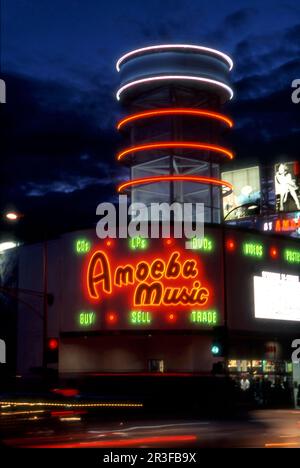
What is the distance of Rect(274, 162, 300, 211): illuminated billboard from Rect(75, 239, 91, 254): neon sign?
25.4m

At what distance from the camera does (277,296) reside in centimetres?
5112

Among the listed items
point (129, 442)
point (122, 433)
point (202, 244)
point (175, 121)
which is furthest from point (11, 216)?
point (175, 121)

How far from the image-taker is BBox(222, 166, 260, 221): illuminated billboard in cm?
7131

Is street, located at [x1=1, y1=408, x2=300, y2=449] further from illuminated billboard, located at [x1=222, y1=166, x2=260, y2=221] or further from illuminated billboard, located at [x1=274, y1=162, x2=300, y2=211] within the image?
illuminated billboard, located at [x1=222, y1=166, x2=260, y2=221]

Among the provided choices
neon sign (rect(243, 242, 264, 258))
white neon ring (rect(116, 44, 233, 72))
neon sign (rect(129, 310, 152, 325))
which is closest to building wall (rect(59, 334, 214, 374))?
neon sign (rect(129, 310, 152, 325))

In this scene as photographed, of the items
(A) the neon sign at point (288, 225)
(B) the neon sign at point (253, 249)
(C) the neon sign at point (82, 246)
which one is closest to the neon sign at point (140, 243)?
(C) the neon sign at point (82, 246)

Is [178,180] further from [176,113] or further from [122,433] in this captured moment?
[122,433]

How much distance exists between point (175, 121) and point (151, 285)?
14.1m

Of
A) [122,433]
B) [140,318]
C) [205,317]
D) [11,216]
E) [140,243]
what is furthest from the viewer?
[140,243]

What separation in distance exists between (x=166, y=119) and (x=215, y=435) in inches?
1296

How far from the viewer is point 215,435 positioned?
85.2ft

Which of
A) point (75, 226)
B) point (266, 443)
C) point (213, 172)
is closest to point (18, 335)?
point (75, 226)

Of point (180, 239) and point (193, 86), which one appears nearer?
point (180, 239)
